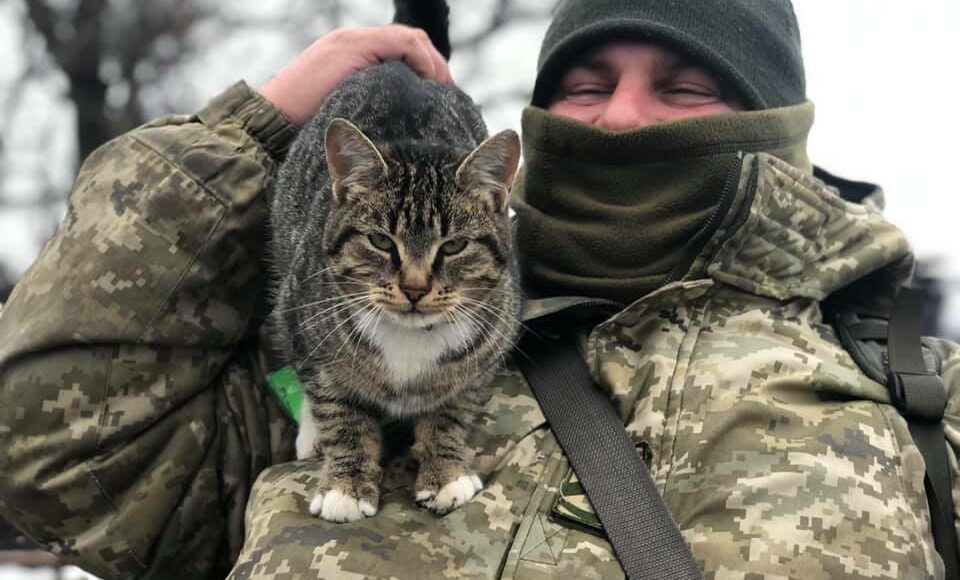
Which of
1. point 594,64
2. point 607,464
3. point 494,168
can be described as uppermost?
point 594,64

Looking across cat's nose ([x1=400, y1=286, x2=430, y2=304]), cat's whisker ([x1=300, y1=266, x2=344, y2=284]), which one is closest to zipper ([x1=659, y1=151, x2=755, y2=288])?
cat's nose ([x1=400, y1=286, x2=430, y2=304])

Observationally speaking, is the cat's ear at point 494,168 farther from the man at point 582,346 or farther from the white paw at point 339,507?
the white paw at point 339,507

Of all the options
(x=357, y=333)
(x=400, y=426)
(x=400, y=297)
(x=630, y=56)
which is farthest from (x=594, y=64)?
(x=400, y=426)

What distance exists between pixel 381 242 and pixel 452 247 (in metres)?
0.20

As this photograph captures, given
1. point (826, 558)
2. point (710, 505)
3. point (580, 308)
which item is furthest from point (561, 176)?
point (826, 558)

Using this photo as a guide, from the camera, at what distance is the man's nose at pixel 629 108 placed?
2.31 m

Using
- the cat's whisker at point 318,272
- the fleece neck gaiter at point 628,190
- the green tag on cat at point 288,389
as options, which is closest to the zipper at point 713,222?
the fleece neck gaiter at point 628,190

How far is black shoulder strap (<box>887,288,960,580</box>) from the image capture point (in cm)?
171

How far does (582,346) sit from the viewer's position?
2146 millimetres

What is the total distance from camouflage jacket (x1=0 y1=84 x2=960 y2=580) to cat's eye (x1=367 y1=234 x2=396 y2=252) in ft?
1.22

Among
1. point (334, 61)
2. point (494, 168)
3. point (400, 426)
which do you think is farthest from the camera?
point (334, 61)

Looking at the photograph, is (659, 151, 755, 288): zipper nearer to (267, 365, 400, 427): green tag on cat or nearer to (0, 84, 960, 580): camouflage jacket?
(0, 84, 960, 580): camouflage jacket

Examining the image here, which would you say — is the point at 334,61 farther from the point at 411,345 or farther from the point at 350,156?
the point at 411,345

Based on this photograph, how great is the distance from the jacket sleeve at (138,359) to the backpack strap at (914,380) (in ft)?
5.55
